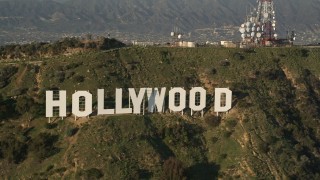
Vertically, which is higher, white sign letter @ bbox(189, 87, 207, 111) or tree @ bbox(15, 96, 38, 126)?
white sign letter @ bbox(189, 87, 207, 111)

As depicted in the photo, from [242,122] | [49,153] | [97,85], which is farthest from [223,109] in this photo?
[49,153]

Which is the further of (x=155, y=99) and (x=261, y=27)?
(x=261, y=27)

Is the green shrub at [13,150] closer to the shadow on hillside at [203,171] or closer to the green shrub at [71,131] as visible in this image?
the green shrub at [71,131]

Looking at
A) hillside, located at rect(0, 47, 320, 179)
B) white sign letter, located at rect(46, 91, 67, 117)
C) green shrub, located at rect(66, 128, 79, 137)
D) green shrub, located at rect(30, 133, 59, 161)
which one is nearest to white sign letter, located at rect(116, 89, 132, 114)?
hillside, located at rect(0, 47, 320, 179)

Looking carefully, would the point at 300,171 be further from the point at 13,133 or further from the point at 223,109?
the point at 13,133

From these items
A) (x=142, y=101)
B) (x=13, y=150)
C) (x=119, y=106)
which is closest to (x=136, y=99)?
(x=142, y=101)

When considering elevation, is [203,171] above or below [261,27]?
below

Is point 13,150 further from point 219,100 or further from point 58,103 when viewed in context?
point 219,100

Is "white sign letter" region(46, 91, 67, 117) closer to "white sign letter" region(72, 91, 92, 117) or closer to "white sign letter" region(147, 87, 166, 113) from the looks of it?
"white sign letter" region(72, 91, 92, 117)
